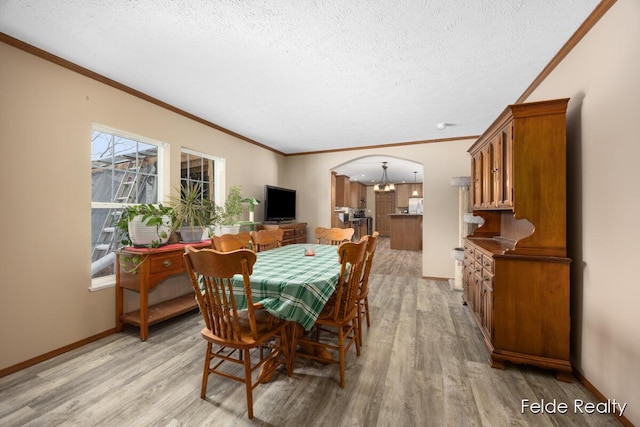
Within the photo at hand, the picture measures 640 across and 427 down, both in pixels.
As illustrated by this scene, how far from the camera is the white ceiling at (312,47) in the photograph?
1.73m

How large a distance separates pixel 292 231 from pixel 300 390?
335 centimetres

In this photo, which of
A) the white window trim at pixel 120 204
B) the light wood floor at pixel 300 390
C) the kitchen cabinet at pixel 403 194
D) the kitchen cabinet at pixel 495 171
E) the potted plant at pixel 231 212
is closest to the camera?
the light wood floor at pixel 300 390

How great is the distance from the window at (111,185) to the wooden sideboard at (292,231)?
1987 mm

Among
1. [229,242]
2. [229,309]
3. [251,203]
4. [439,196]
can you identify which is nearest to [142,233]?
[229,242]

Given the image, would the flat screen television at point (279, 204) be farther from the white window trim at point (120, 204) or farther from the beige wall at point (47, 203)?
the beige wall at point (47, 203)

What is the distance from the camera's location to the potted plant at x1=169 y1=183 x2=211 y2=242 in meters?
3.07

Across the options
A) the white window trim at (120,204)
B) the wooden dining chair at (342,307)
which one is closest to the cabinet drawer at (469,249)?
the wooden dining chair at (342,307)

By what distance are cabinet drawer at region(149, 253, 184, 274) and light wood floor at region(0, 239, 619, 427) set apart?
663 millimetres

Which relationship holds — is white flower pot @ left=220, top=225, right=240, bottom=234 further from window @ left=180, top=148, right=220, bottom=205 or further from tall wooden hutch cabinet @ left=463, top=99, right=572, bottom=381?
tall wooden hutch cabinet @ left=463, top=99, right=572, bottom=381

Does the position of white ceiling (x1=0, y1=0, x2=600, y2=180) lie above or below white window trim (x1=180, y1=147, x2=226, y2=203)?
above

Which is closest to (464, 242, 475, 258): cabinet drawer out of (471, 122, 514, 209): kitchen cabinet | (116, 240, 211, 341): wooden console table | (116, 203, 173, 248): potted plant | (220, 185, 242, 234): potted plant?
(471, 122, 514, 209): kitchen cabinet

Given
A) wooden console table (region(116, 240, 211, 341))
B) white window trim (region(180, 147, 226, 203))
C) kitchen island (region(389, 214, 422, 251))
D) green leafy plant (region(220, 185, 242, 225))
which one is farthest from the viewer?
kitchen island (region(389, 214, 422, 251))

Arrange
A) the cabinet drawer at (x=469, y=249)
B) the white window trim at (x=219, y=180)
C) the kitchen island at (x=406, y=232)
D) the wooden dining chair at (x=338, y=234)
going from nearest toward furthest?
1. the cabinet drawer at (x=469, y=249)
2. the wooden dining chair at (x=338, y=234)
3. the white window trim at (x=219, y=180)
4. the kitchen island at (x=406, y=232)

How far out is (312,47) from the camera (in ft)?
6.95
